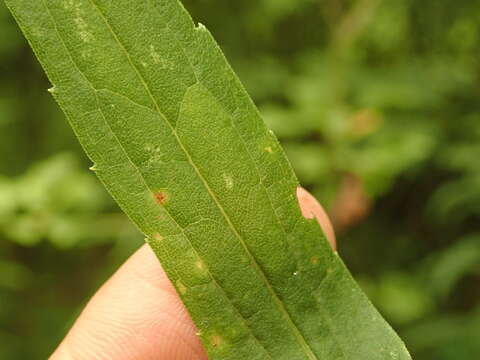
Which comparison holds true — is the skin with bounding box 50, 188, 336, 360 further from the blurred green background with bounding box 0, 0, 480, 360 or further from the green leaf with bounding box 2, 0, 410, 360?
the blurred green background with bounding box 0, 0, 480, 360

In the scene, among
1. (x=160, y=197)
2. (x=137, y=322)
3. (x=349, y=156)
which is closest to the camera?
(x=160, y=197)

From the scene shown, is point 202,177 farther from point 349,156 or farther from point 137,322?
point 349,156

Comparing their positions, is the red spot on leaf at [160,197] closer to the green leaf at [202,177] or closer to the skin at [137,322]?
the green leaf at [202,177]

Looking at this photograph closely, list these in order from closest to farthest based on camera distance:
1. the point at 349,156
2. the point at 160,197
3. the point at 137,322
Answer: the point at 160,197 < the point at 137,322 < the point at 349,156

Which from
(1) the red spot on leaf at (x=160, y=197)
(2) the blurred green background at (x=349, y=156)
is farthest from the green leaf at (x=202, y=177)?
(2) the blurred green background at (x=349, y=156)

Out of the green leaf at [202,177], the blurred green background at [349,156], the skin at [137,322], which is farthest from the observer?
the blurred green background at [349,156]

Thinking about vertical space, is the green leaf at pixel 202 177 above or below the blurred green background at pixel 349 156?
above

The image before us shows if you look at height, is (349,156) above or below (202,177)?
below

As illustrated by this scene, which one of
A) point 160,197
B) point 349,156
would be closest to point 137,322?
point 160,197

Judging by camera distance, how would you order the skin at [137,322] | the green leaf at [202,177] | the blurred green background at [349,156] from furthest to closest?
the blurred green background at [349,156], the skin at [137,322], the green leaf at [202,177]
